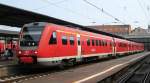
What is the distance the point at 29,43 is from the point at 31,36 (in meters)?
0.49

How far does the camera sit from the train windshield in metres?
19.6

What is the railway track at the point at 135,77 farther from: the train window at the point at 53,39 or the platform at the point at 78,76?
the train window at the point at 53,39

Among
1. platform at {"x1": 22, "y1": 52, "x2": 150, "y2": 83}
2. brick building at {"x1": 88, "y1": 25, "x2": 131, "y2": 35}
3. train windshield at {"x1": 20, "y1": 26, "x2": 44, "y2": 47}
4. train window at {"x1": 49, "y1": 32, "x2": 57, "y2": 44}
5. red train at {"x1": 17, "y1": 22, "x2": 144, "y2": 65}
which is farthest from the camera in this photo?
brick building at {"x1": 88, "y1": 25, "x2": 131, "y2": 35}

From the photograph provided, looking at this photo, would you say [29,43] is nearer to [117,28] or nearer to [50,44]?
[50,44]

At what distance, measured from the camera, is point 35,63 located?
19.0 metres

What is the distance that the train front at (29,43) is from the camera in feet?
62.5

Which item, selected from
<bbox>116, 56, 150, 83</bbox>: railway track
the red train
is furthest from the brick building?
<bbox>116, 56, 150, 83</bbox>: railway track

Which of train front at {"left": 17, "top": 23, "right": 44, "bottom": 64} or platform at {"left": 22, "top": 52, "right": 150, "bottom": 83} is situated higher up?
train front at {"left": 17, "top": 23, "right": 44, "bottom": 64}

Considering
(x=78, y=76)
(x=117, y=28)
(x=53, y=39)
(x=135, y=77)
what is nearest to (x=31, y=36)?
(x=53, y=39)

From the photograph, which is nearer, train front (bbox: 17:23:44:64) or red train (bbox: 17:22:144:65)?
train front (bbox: 17:23:44:64)

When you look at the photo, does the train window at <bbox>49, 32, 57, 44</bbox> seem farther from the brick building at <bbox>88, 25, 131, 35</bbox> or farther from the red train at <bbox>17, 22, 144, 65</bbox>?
the brick building at <bbox>88, 25, 131, 35</bbox>

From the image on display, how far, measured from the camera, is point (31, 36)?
65.2 feet

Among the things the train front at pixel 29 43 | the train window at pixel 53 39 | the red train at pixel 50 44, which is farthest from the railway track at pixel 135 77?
the train front at pixel 29 43

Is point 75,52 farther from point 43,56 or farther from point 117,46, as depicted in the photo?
point 117,46
